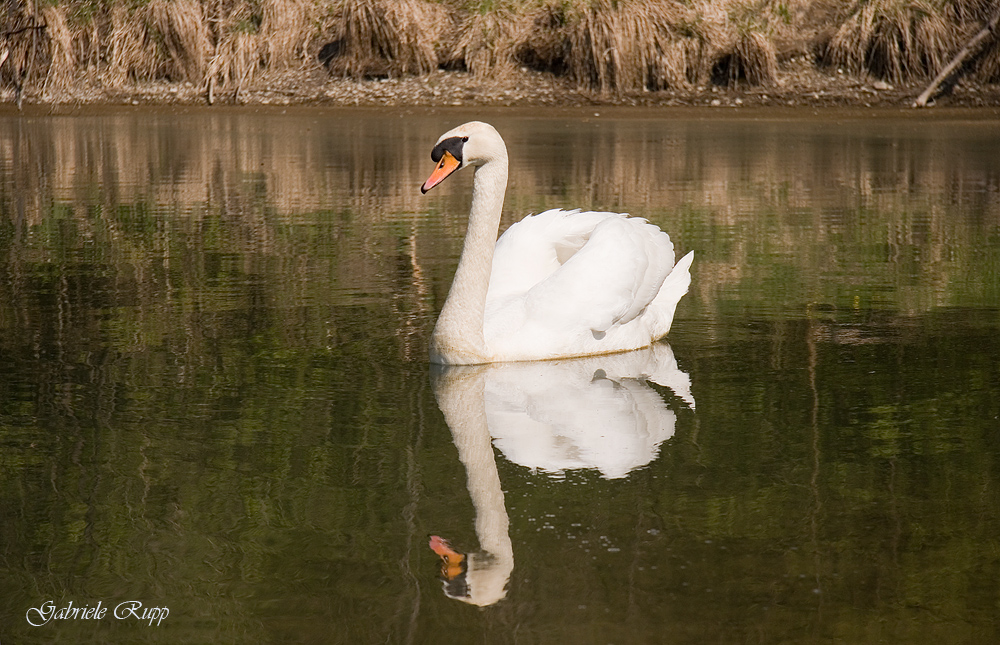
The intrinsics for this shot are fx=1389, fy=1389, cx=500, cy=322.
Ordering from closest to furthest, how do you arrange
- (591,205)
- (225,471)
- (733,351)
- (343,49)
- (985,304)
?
(225,471)
(733,351)
(985,304)
(591,205)
(343,49)

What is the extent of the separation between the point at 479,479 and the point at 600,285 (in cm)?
218

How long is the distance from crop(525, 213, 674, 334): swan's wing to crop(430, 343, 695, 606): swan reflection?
0.72 feet

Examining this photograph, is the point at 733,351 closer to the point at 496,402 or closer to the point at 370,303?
the point at 496,402

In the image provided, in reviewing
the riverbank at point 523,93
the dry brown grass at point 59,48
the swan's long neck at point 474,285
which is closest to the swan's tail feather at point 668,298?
the swan's long neck at point 474,285

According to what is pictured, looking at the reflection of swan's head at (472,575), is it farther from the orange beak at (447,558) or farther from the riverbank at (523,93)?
the riverbank at (523,93)

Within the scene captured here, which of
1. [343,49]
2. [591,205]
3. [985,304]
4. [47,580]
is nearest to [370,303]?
[985,304]

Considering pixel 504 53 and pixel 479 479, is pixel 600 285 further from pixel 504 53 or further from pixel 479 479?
pixel 504 53

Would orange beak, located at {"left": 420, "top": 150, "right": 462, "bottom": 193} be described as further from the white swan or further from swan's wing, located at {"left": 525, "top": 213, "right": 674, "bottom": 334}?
swan's wing, located at {"left": 525, "top": 213, "right": 674, "bottom": 334}

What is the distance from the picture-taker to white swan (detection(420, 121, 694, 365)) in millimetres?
6324

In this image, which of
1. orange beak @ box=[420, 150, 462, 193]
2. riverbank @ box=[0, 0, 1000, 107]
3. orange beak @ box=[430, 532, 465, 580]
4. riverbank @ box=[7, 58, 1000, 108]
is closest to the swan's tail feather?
orange beak @ box=[420, 150, 462, 193]

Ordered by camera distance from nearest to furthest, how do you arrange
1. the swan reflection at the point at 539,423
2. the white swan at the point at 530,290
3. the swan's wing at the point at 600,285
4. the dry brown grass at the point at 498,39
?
the swan reflection at the point at 539,423, the white swan at the point at 530,290, the swan's wing at the point at 600,285, the dry brown grass at the point at 498,39

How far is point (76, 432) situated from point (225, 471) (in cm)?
82

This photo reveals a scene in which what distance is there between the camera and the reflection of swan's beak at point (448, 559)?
12.5 feet

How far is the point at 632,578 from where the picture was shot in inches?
148
